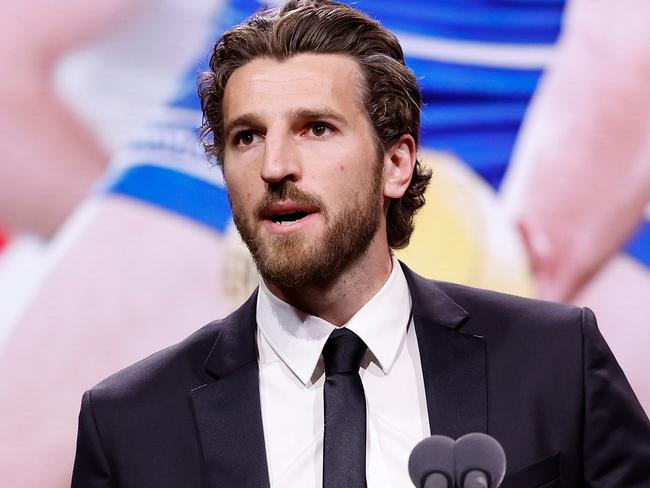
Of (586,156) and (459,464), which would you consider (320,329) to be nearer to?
(459,464)

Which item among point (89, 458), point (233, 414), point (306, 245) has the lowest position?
point (89, 458)

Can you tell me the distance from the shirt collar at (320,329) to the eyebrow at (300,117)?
358 mm

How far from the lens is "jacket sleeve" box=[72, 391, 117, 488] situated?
2.12 m

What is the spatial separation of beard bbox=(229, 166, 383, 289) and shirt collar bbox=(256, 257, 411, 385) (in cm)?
9

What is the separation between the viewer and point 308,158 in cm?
206

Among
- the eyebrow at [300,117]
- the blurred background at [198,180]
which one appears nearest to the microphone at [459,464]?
the eyebrow at [300,117]

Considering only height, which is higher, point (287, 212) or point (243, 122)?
point (243, 122)

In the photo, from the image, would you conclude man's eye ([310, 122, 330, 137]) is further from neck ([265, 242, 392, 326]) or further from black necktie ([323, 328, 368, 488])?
black necktie ([323, 328, 368, 488])

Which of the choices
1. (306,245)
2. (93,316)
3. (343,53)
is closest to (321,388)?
(306,245)

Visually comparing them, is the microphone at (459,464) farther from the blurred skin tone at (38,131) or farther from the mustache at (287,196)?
the blurred skin tone at (38,131)

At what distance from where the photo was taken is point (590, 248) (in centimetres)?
297

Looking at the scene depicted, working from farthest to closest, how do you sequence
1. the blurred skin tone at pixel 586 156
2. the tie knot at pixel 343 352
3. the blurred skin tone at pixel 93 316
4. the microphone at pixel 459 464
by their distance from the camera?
the blurred skin tone at pixel 586 156
the blurred skin tone at pixel 93 316
the tie knot at pixel 343 352
the microphone at pixel 459 464

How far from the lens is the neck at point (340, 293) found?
7.06 feet

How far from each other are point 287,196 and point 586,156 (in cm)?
131
